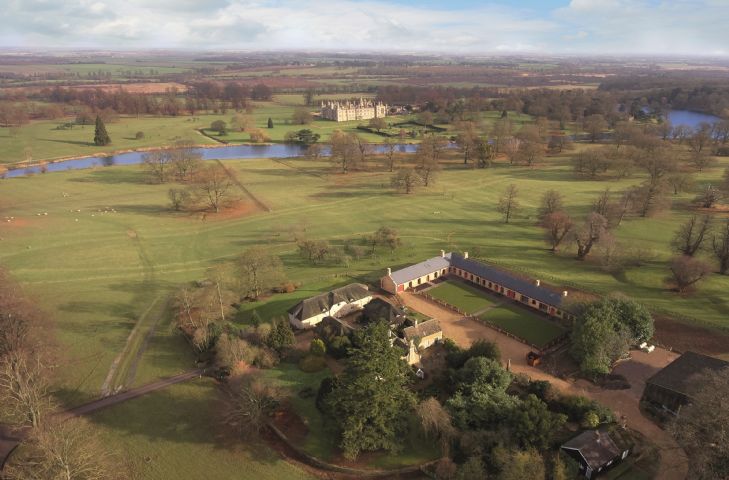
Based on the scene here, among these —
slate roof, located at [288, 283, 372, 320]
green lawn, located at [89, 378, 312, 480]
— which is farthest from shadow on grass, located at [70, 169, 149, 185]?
green lawn, located at [89, 378, 312, 480]

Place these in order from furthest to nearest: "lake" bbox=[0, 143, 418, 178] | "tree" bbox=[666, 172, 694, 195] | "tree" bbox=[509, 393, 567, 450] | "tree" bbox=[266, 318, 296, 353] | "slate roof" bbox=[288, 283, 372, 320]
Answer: "lake" bbox=[0, 143, 418, 178], "tree" bbox=[666, 172, 694, 195], "slate roof" bbox=[288, 283, 372, 320], "tree" bbox=[266, 318, 296, 353], "tree" bbox=[509, 393, 567, 450]

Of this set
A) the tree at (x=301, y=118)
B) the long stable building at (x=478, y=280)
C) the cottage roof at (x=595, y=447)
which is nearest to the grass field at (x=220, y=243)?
the long stable building at (x=478, y=280)

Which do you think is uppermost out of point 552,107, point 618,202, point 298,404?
point 552,107

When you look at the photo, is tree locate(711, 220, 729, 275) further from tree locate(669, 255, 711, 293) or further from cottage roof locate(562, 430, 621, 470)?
cottage roof locate(562, 430, 621, 470)

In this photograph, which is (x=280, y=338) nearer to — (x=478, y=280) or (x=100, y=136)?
(x=478, y=280)

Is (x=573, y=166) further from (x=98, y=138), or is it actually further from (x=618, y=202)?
(x=98, y=138)

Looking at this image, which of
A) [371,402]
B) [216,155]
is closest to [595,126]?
[216,155]

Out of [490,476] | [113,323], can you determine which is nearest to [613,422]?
[490,476]
